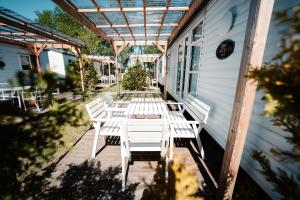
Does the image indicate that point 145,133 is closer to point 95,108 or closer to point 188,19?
point 95,108

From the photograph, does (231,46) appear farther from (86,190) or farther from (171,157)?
(86,190)

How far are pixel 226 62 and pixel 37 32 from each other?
656 centimetres

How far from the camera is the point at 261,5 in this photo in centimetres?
129

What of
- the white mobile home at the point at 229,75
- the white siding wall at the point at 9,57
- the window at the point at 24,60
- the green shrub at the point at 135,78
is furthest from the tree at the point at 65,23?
the white mobile home at the point at 229,75

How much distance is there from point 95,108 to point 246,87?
285cm

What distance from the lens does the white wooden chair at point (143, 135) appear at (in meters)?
2.15

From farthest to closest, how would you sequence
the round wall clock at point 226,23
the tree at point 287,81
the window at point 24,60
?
the window at point 24,60 < the round wall clock at point 226,23 < the tree at point 287,81

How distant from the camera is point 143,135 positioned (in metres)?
2.29

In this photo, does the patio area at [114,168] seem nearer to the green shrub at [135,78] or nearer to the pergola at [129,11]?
the pergola at [129,11]

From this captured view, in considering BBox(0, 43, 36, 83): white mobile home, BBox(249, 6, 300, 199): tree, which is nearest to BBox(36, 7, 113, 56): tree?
BBox(0, 43, 36, 83): white mobile home

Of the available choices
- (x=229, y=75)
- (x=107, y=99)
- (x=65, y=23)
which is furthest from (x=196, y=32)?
(x=65, y=23)

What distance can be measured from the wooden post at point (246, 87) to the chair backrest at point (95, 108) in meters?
2.43

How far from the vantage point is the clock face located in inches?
105

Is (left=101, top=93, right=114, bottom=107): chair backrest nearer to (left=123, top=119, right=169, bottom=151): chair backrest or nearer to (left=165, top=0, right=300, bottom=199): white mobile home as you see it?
(left=123, top=119, right=169, bottom=151): chair backrest
